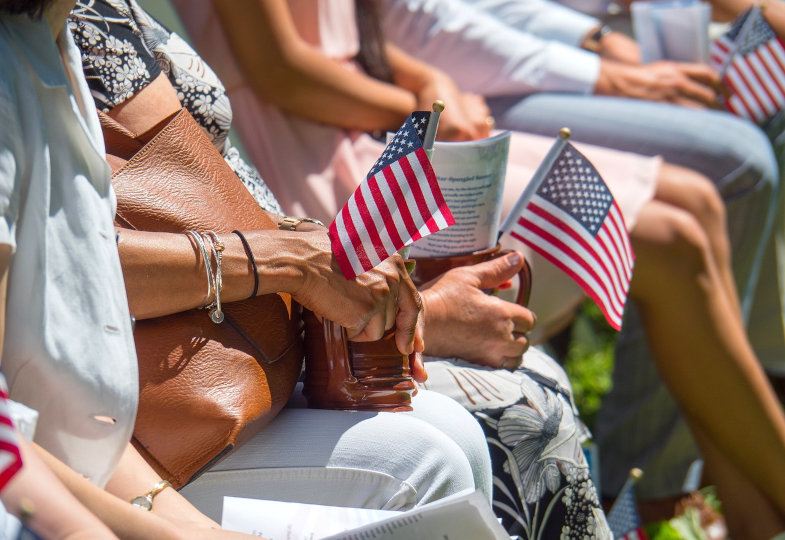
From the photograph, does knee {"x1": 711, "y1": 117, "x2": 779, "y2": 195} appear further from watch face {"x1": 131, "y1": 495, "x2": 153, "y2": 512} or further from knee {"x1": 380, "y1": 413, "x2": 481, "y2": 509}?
watch face {"x1": 131, "y1": 495, "x2": 153, "y2": 512}

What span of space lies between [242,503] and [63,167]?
0.41 metres

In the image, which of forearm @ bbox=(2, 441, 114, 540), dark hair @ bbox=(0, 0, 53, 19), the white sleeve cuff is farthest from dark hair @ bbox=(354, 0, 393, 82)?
forearm @ bbox=(2, 441, 114, 540)

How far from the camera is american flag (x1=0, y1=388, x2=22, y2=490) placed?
2.50 ft

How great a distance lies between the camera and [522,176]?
2.03 m

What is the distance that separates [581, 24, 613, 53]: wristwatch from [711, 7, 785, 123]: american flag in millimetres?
332

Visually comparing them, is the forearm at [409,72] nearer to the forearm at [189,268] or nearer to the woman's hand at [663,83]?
the woman's hand at [663,83]

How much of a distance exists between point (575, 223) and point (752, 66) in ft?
4.38

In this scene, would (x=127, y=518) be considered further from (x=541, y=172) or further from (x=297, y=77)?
(x=297, y=77)

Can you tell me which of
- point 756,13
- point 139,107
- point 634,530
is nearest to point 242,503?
point 139,107

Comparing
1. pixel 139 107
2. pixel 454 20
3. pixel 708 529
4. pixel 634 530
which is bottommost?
pixel 708 529

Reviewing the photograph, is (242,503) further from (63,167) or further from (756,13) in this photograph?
(756,13)

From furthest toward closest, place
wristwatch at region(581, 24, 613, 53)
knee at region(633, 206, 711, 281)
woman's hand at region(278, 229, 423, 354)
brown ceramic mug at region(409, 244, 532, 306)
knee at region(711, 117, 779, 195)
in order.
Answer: wristwatch at region(581, 24, 613, 53) < knee at region(711, 117, 779, 195) < knee at region(633, 206, 711, 281) < brown ceramic mug at region(409, 244, 532, 306) < woman's hand at region(278, 229, 423, 354)

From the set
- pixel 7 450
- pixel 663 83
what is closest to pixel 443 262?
pixel 7 450

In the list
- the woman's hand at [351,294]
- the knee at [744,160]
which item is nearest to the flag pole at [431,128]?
the woman's hand at [351,294]
